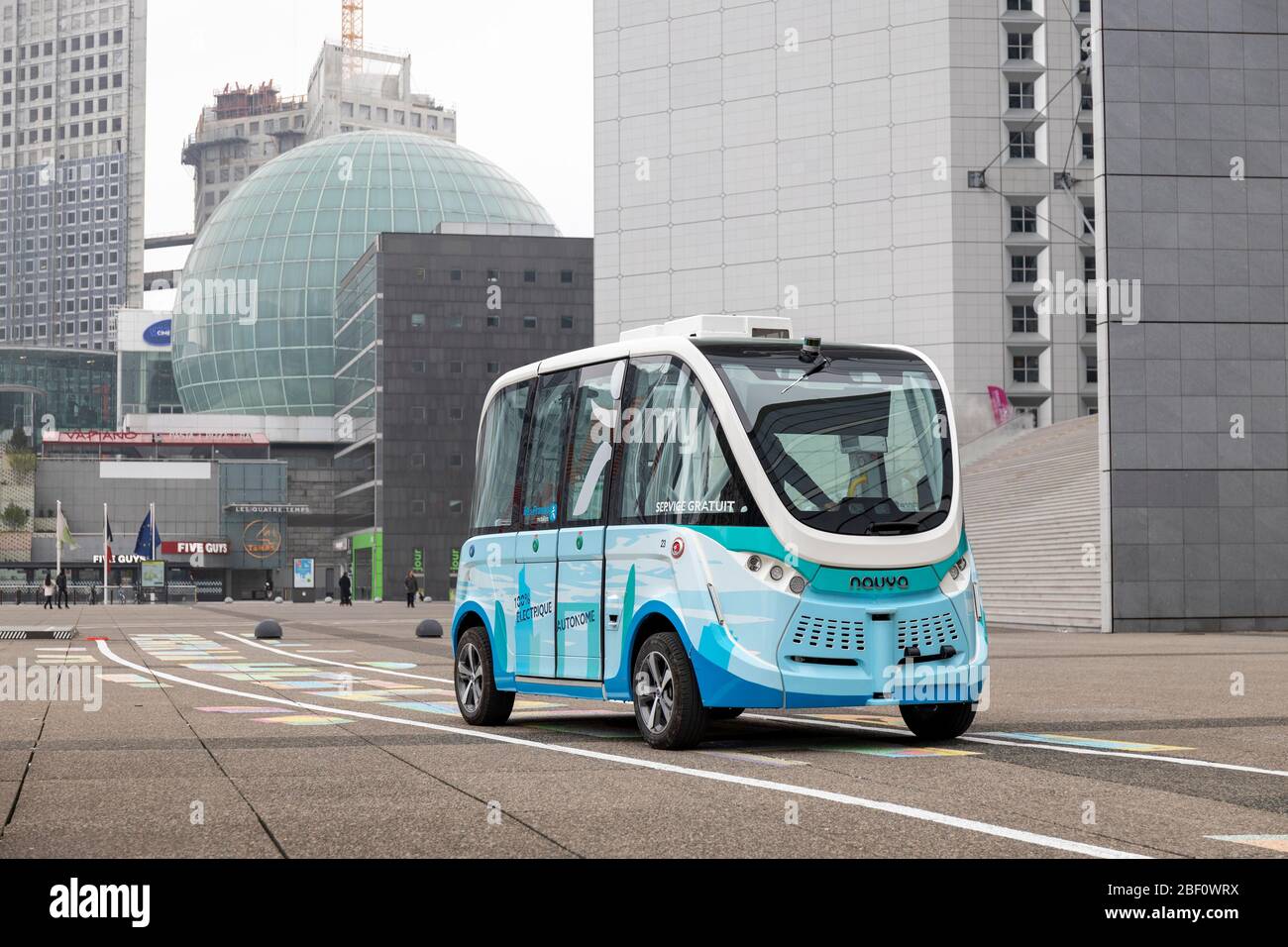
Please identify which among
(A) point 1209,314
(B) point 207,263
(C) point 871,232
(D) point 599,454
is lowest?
(D) point 599,454

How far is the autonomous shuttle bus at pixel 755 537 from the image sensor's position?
37.2 ft

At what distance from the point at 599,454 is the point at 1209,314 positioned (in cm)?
3185

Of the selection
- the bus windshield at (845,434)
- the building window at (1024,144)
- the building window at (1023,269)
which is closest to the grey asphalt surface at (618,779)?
the bus windshield at (845,434)

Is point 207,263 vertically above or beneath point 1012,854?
above

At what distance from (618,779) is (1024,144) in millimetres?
65810

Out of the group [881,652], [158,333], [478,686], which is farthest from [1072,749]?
[158,333]

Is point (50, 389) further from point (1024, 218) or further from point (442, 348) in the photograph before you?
point (1024, 218)

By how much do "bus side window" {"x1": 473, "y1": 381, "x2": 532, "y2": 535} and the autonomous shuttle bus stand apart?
911 millimetres

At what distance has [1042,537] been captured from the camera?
1753 inches

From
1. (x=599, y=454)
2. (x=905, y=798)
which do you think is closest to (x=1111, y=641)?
(x=599, y=454)

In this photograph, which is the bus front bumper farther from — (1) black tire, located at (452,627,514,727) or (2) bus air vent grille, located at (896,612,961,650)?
(1) black tire, located at (452,627,514,727)

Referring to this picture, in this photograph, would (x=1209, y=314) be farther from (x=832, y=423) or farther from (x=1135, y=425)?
(x=832, y=423)
